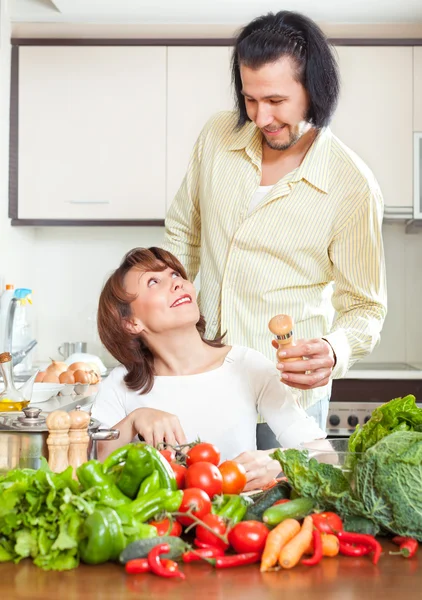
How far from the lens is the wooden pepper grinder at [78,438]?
4.14 ft

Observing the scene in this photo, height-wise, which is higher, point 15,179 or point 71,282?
point 15,179

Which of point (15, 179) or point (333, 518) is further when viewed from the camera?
point (15, 179)

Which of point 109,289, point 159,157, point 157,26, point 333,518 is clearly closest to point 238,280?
point 109,289

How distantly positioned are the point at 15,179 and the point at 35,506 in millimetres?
2845

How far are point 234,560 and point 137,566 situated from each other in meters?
0.12

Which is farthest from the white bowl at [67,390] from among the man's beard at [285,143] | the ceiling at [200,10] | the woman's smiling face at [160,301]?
the ceiling at [200,10]

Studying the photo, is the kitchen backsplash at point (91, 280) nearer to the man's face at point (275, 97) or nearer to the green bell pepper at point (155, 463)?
the man's face at point (275, 97)

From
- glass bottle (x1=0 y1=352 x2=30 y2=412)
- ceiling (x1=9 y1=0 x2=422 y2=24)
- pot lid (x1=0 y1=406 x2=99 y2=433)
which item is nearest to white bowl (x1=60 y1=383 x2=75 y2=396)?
glass bottle (x1=0 y1=352 x2=30 y2=412)

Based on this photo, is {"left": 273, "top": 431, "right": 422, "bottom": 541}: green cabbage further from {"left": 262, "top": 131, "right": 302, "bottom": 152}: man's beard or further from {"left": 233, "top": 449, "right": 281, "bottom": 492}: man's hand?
{"left": 262, "top": 131, "right": 302, "bottom": 152}: man's beard

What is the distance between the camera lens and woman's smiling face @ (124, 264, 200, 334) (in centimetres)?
201

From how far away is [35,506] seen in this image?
3.40 ft

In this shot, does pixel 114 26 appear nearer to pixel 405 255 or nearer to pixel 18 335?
pixel 18 335

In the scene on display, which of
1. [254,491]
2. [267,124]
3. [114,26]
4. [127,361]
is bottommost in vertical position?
[254,491]

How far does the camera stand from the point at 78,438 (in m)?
1.27
